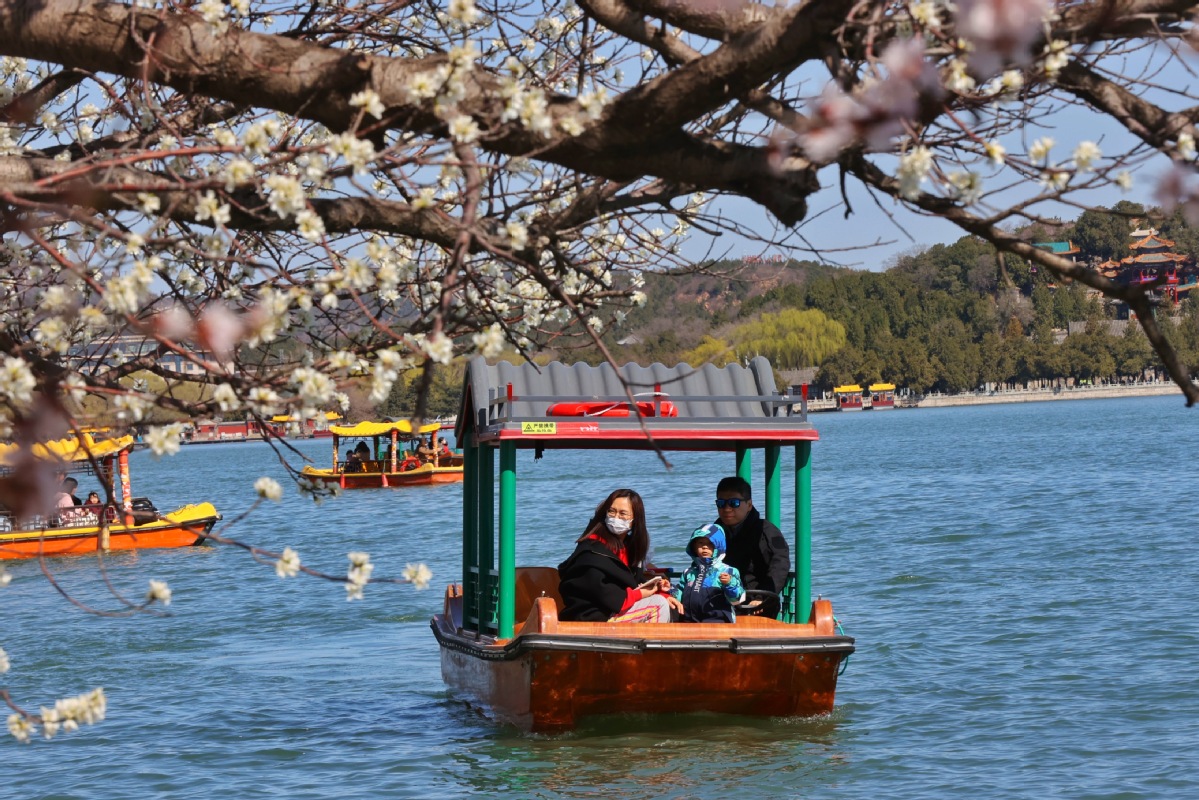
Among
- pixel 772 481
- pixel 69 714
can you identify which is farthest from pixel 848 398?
pixel 69 714

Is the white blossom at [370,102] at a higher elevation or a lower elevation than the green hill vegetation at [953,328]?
lower

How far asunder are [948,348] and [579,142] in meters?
161

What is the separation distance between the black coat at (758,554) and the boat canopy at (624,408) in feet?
2.13

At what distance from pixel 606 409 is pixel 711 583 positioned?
1.42 m

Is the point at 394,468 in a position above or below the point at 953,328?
below

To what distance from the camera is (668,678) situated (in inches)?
430

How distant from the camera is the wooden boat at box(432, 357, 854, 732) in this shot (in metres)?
10.7

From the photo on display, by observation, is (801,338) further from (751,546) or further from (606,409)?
(606,409)

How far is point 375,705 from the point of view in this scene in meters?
14.9

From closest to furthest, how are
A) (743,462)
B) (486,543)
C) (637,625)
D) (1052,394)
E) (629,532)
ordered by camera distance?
(637,625) < (629,532) < (486,543) < (743,462) < (1052,394)

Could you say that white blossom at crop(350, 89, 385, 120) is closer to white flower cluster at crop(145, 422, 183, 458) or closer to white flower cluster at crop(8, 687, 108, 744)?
white flower cluster at crop(145, 422, 183, 458)

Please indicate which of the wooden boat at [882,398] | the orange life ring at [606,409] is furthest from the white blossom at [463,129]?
the wooden boat at [882,398]

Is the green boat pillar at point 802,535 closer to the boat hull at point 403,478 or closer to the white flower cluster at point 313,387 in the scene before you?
the white flower cluster at point 313,387

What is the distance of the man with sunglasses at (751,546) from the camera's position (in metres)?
11.3
